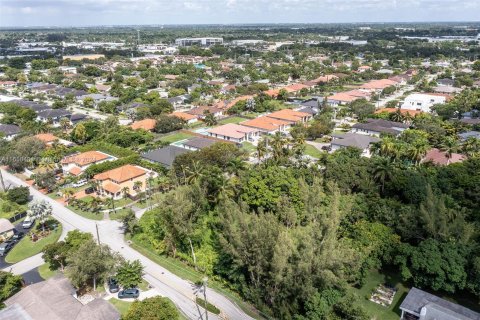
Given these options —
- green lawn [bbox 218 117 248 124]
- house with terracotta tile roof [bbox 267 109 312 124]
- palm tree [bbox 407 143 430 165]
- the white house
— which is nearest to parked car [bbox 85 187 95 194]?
green lawn [bbox 218 117 248 124]

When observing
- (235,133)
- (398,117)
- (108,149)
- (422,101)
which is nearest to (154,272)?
(108,149)

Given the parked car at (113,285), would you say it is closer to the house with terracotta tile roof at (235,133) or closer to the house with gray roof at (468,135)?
the house with terracotta tile roof at (235,133)

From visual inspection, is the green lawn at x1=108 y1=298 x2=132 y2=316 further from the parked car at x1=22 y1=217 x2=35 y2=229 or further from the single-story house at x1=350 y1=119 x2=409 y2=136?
the single-story house at x1=350 y1=119 x2=409 y2=136

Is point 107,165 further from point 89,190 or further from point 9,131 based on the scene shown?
point 9,131

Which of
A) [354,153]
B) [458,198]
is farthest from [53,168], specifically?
[458,198]

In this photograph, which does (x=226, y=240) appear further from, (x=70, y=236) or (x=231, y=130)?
(x=231, y=130)

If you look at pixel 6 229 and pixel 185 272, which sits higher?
pixel 6 229

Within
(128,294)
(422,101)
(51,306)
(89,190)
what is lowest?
(128,294)
